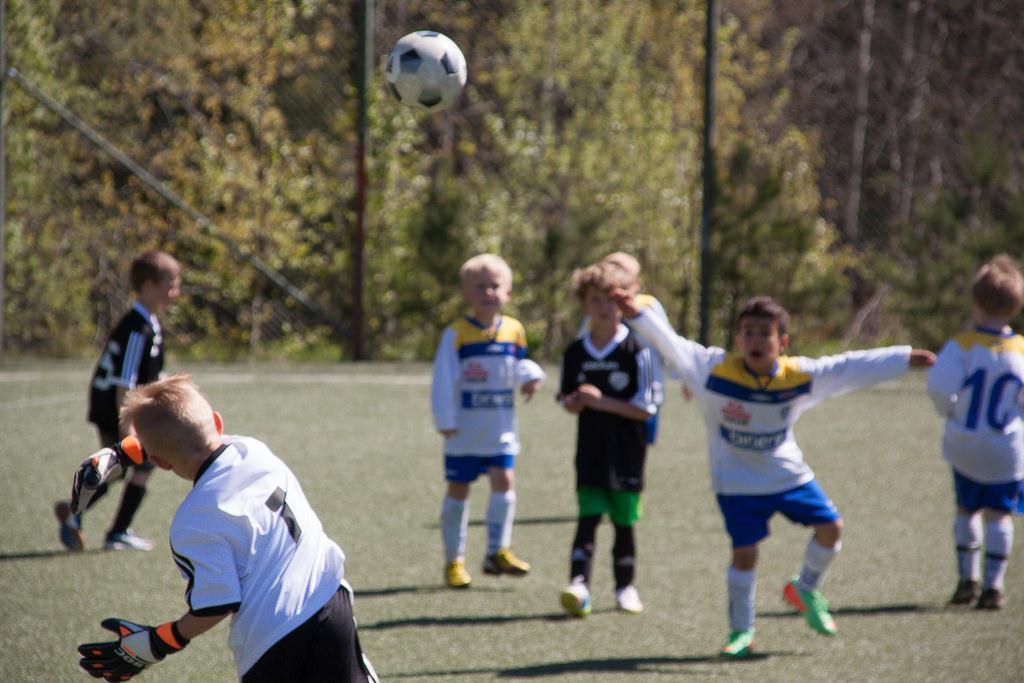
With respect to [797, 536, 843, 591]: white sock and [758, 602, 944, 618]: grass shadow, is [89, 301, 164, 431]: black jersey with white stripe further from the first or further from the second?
[797, 536, 843, 591]: white sock

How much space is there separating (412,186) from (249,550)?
10506 millimetres

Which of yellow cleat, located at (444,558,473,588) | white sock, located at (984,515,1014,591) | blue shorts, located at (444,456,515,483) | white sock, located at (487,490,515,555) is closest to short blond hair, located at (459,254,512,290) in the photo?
blue shorts, located at (444,456,515,483)

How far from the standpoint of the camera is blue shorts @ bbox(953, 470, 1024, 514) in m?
5.80

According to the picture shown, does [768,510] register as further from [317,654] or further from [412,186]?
[412,186]

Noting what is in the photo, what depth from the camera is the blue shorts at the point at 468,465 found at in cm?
616

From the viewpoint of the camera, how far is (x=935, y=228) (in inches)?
518

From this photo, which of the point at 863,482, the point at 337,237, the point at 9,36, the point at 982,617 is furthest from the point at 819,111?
the point at 982,617

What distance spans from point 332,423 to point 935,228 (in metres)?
6.69

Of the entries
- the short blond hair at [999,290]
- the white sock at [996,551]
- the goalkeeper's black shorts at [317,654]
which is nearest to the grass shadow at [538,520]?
the white sock at [996,551]

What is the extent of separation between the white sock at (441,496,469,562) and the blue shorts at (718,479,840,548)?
1466 mm

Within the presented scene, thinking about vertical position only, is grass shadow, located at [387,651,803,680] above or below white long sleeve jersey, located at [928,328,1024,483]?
below

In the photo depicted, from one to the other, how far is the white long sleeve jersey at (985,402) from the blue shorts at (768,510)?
1031 millimetres

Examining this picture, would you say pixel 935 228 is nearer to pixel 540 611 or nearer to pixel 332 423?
pixel 332 423

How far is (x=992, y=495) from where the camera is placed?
582 centimetres
